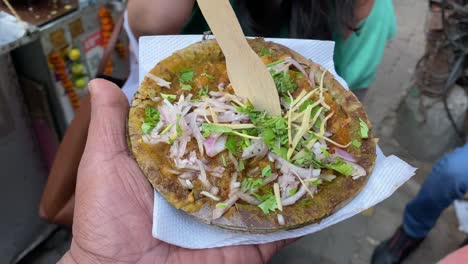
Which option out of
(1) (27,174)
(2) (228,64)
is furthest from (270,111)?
(1) (27,174)

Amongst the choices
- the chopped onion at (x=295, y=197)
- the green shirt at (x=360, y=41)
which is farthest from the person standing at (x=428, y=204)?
the chopped onion at (x=295, y=197)

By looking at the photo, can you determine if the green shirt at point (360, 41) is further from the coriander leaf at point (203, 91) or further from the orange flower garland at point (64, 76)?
the orange flower garland at point (64, 76)

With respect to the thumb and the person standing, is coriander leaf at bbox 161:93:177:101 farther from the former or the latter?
the person standing

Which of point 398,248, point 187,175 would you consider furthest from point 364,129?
point 398,248

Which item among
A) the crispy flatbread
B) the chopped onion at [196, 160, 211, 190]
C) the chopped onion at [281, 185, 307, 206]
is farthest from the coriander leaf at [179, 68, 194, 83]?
the chopped onion at [281, 185, 307, 206]

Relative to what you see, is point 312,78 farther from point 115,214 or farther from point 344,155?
point 115,214

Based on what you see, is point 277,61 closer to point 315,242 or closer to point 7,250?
point 315,242
